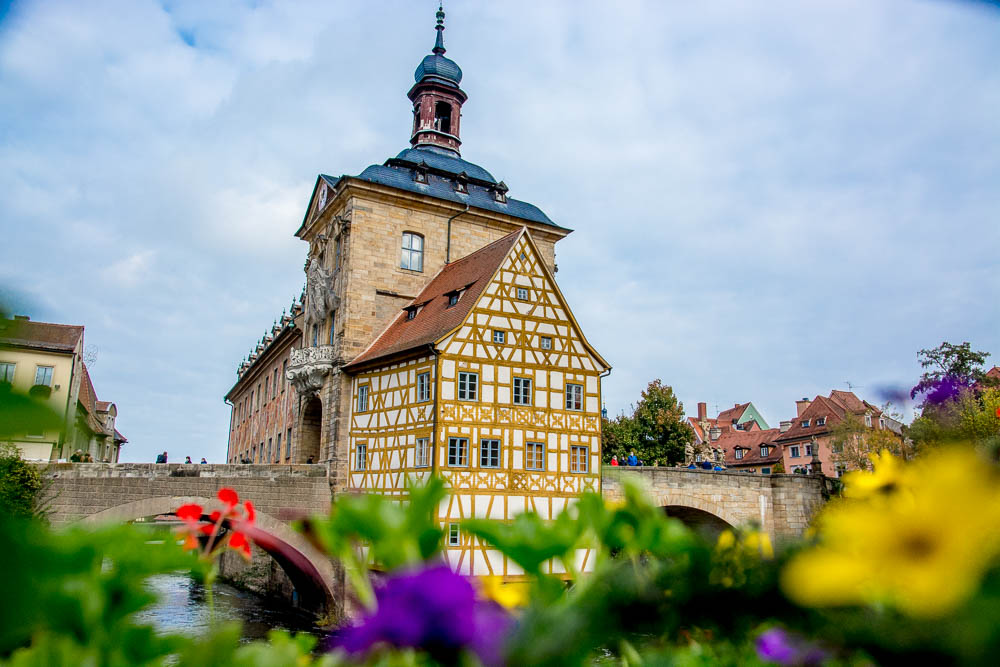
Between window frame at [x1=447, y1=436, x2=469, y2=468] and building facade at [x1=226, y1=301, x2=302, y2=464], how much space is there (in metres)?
9.27

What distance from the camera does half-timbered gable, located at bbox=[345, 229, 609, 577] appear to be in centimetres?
1886

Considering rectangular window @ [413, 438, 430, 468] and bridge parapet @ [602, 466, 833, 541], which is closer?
rectangular window @ [413, 438, 430, 468]

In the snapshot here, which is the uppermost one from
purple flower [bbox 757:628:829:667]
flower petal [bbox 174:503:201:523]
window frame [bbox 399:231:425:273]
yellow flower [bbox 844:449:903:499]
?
window frame [bbox 399:231:425:273]

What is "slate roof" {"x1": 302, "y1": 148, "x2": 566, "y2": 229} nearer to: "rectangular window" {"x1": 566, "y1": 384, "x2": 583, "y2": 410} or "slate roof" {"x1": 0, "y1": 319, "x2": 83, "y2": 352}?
"rectangular window" {"x1": 566, "y1": 384, "x2": 583, "y2": 410}

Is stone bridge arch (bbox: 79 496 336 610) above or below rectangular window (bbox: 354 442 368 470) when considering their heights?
below

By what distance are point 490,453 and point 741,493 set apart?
1195 cm

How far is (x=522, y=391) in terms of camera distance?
20141mm

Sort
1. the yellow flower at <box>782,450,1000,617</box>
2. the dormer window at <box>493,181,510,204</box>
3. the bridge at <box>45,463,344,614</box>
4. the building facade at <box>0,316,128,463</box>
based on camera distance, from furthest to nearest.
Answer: the dormer window at <box>493,181,510,204</box> → the bridge at <box>45,463,344,614</box> → the building facade at <box>0,316,128,463</box> → the yellow flower at <box>782,450,1000,617</box>

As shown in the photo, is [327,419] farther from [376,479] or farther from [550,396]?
[550,396]

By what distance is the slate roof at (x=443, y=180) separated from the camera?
26.0m

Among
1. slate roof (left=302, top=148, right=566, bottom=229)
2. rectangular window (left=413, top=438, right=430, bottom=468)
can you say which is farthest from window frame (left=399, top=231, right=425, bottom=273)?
rectangular window (left=413, top=438, right=430, bottom=468)

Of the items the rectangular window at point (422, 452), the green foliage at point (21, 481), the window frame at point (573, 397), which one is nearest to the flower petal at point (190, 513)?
the green foliage at point (21, 481)

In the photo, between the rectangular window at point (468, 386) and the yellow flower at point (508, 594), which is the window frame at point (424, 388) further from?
the yellow flower at point (508, 594)

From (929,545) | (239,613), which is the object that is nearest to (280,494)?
(239,613)
